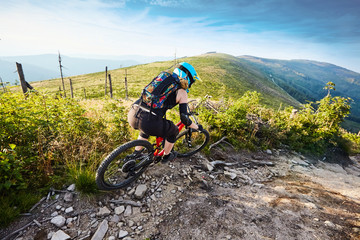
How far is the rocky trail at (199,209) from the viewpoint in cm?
327

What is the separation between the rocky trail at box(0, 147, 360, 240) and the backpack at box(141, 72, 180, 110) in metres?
2.31

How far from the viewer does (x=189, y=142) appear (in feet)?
18.4

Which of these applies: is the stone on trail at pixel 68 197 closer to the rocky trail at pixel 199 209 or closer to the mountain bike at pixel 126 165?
the rocky trail at pixel 199 209

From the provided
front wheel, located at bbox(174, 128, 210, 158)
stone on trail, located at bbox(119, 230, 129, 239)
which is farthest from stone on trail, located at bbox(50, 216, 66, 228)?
front wheel, located at bbox(174, 128, 210, 158)

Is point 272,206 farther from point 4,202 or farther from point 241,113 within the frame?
point 4,202

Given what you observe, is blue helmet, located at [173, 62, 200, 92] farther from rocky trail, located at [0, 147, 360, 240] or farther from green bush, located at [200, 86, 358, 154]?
green bush, located at [200, 86, 358, 154]

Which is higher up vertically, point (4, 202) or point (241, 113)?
point (241, 113)

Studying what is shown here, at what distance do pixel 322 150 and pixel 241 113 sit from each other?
6.23 m

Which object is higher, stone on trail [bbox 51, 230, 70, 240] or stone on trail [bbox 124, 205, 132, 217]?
stone on trail [bbox 51, 230, 70, 240]

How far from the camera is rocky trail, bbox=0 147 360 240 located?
10.7 feet

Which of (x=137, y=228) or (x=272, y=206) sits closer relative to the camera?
(x=137, y=228)

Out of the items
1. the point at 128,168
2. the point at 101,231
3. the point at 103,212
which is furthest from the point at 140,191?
the point at 101,231

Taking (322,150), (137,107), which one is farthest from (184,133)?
(322,150)

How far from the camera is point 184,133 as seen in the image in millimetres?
5848
